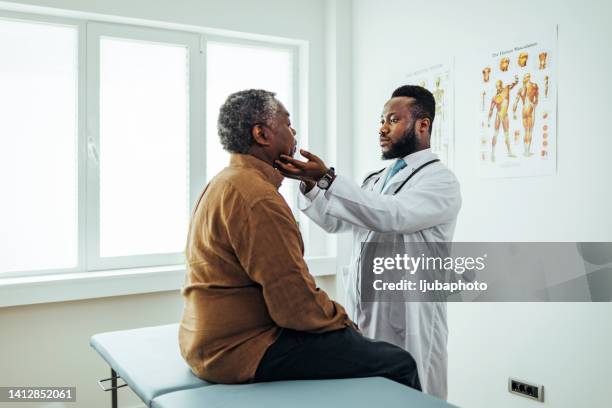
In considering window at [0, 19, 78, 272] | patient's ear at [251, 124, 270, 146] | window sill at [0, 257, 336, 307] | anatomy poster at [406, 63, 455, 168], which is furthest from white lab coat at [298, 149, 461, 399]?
window at [0, 19, 78, 272]

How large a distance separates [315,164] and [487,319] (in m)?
1.32

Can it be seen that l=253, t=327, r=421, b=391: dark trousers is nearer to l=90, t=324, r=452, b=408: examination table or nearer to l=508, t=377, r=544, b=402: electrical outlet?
l=90, t=324, r=452, b=408: examination table

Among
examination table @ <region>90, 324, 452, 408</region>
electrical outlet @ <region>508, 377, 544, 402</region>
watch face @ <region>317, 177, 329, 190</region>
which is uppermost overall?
watch face @ <region>317, 177, 329, 190</region>

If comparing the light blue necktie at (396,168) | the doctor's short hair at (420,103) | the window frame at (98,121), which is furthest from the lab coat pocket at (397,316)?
the window frame at (98,121)

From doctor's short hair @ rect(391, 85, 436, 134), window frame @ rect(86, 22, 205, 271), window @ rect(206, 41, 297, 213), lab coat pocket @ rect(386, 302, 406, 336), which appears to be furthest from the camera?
window @ rect(206, 41, 297, 213)

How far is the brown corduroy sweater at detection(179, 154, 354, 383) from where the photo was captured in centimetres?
144

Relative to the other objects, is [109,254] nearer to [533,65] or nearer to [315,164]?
[315,164]

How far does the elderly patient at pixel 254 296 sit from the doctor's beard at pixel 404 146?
0.64 m

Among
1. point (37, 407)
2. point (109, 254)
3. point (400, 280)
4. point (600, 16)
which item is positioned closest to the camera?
Result: point (400, 280)

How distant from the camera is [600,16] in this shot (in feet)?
6.90

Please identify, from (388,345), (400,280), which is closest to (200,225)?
(388,345)

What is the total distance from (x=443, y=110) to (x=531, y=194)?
2.22 feet

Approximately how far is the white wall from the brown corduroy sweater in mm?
1194

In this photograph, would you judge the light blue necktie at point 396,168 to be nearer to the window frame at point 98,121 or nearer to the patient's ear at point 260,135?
the patient's ear at point 260,135
